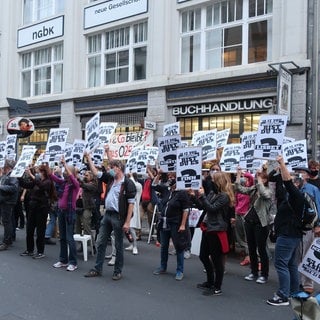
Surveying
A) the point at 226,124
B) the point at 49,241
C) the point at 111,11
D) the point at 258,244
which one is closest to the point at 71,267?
the point at 49,241

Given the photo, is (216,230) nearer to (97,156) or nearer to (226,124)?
(97,156)

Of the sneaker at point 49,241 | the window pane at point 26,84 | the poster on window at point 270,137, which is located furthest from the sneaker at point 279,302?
the window pane at point 26,84

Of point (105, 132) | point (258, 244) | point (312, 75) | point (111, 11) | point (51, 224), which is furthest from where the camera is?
point (111, 11)

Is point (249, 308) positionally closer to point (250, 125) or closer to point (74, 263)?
point (74, 263)

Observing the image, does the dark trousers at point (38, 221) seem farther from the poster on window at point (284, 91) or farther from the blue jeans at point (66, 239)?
the poster on window at point (284, 91)

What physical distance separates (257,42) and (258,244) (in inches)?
374

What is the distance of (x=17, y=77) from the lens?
23.2 metres

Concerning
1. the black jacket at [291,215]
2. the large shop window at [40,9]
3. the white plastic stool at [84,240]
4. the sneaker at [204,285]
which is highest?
the large shop window at [40,9]

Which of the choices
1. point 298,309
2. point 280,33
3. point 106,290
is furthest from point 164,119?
point 298,309

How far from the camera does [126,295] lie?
246 inches

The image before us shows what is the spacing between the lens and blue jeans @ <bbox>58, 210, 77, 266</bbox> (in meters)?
7.72

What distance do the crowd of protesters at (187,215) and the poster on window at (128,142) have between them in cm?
628

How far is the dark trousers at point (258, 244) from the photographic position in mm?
7172

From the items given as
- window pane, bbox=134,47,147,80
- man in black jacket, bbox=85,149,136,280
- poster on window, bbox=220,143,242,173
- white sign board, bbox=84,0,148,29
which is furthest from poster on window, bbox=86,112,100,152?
white sign board, bbox=84,0,148,29
